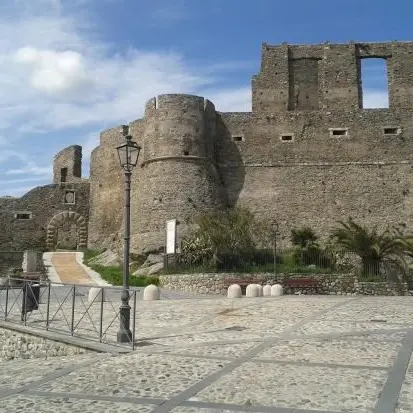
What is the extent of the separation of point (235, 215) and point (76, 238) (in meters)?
14.1

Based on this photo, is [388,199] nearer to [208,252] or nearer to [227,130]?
[227,130]

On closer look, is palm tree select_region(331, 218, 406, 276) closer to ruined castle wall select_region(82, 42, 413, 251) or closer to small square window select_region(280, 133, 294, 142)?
ruined castle wall select_region(82, 42, 413, 251)

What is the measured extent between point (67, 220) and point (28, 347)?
2452 cm

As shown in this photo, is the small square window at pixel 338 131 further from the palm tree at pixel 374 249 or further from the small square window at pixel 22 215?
the small square window at pixel 22 215

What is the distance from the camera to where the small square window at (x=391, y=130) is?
101 feet

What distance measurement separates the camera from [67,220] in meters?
35.0

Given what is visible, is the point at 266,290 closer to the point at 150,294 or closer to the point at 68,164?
the point at 150,294

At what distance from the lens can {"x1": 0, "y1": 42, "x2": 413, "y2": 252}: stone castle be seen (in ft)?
94.3

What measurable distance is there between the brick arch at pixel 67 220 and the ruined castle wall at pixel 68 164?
3920 mm

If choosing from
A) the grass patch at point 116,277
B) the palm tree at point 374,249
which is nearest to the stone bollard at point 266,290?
the palm tree at point 374,249

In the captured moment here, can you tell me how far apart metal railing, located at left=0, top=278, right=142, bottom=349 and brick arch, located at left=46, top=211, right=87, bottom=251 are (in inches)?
769

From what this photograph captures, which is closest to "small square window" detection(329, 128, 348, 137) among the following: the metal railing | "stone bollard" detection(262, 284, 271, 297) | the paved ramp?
"stone bollard" detection(262, 284, 271, 297)

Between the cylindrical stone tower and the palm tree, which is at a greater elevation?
the cylindrical stone tower

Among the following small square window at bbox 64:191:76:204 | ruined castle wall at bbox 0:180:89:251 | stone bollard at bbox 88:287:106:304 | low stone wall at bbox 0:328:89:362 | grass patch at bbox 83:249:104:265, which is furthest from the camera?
small square window at bbox 64:191:76:204
